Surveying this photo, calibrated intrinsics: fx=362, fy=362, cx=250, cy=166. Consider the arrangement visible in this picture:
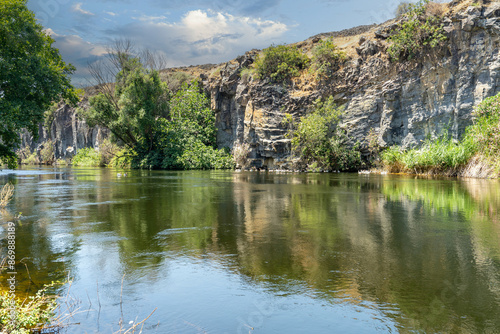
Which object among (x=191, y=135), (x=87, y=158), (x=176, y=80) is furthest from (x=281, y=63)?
(x=87, y=158)

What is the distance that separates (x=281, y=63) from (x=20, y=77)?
83.6ft

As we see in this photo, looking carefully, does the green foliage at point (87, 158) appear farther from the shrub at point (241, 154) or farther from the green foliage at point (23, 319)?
the green foliage at point (23, 319)

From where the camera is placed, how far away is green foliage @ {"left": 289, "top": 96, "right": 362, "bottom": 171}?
99.7 feet

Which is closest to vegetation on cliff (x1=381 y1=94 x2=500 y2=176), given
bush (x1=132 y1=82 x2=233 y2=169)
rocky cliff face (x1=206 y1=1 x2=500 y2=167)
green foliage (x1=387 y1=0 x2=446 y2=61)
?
rocky cliff face (x1=206 y1=1 x2=500 y2=167)

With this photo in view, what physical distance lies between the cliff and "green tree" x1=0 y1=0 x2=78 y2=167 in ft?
68.8

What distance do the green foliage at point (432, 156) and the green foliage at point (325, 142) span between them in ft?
10.3

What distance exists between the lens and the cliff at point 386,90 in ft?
82.1

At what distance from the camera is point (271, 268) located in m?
4.76

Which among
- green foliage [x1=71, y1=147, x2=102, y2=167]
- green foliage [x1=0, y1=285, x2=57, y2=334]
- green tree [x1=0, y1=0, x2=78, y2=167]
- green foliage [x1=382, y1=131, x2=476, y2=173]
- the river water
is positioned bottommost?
the river water

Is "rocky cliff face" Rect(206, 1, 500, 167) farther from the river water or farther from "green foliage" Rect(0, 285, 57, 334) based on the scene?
"green foliage" Rect(0, 285, 57, 334)

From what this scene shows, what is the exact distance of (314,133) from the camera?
102 feet

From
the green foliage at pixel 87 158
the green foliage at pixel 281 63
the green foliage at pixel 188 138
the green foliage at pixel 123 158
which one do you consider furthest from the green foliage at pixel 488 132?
the green foliage at pixel 87 158

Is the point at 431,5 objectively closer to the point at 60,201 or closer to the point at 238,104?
the point at 238,104

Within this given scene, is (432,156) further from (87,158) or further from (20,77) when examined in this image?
(87,158)
